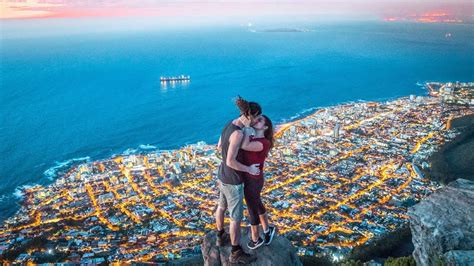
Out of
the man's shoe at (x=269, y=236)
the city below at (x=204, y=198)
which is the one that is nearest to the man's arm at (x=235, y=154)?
the man's shoe at (x=269, y=236)

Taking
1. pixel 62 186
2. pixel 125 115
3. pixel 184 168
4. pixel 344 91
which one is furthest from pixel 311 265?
pixel 344 91

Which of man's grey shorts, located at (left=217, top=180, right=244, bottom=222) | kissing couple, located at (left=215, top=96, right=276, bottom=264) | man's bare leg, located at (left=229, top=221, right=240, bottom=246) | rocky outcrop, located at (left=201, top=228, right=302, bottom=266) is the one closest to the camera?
kissing couple, located at (left=215, top=96, right=276, bottom=264)

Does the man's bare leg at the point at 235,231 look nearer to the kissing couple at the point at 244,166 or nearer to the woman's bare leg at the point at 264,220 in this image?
the kissing couple at the point at 244,166

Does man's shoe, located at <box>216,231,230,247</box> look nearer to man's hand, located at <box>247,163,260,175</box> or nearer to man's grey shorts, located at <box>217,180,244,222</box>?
man's grey shorts, located at <box>217,180,244,222</box>

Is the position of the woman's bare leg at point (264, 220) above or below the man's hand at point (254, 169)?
below

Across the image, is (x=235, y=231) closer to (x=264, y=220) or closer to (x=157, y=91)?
(x=264, y=220)

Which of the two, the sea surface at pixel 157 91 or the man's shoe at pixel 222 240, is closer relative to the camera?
the man's shoe at pixel 222 240

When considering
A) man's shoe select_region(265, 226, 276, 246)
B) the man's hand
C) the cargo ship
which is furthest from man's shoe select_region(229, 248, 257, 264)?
the cargo ship

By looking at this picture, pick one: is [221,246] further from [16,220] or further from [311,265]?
[16,220]

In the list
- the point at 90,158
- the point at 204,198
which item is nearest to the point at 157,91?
the point at 90,158

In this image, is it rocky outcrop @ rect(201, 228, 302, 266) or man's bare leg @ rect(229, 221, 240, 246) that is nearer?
man's bare leg @ rect(229, 221, 240, 246)
